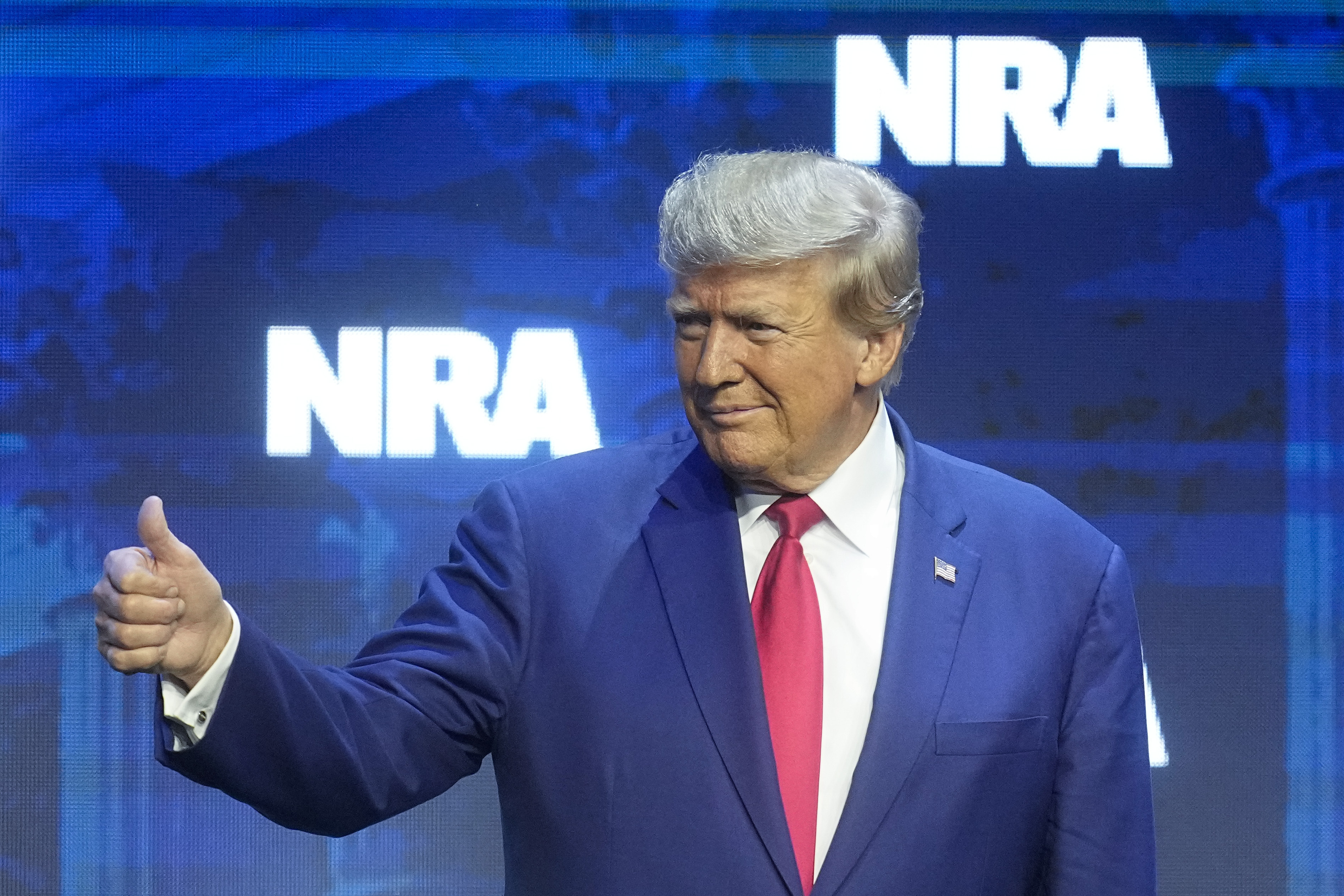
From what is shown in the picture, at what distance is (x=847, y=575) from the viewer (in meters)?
1.51

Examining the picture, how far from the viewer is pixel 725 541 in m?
1.47

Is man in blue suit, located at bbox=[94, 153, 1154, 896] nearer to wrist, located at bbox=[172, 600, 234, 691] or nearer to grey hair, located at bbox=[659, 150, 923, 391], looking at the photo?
grey hair, located at bbox=[659, 150, 923, 391]

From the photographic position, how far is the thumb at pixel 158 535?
42.6 inches

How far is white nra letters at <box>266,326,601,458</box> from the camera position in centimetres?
267

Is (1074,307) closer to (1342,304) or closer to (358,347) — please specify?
(1342,304)

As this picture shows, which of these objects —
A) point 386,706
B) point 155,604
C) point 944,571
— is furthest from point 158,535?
point 944,571

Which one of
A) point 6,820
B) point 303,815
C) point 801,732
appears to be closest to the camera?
point 303,815

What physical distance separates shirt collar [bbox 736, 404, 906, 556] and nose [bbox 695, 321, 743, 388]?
0.17 meters

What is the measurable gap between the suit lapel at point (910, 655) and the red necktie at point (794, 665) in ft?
0.15

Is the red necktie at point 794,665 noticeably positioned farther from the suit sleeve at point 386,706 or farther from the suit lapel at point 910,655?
the suit sleeve at point 386,706

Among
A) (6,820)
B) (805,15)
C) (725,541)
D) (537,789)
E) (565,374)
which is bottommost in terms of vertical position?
(6,820)

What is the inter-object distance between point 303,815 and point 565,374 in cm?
149

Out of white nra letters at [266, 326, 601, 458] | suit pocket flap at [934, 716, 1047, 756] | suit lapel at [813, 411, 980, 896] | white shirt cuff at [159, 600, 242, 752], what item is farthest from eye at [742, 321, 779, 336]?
white nra letters at [266, 326, 601, 458]

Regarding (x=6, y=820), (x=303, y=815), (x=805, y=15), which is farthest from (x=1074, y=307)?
(x=6, y=820)
